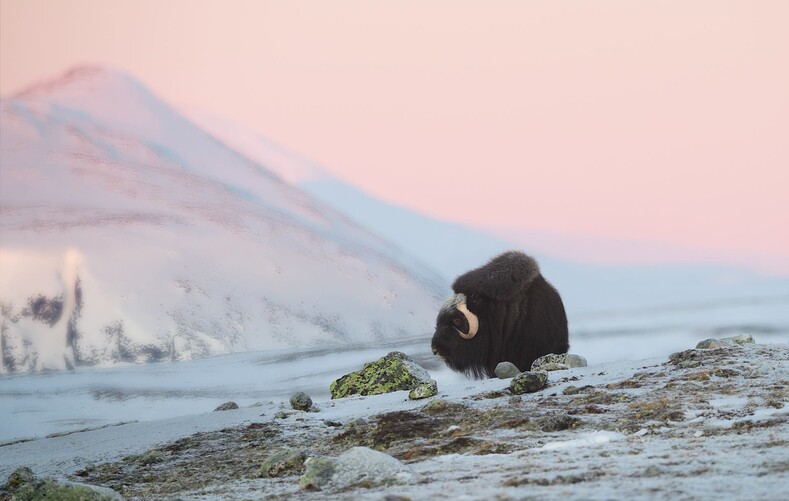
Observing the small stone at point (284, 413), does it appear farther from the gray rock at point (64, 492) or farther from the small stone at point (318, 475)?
the small stone at point (318, 475)

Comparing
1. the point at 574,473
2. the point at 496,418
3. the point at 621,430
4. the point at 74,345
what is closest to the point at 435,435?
the point at 496,418

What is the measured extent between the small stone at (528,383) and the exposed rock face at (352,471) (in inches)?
80.1

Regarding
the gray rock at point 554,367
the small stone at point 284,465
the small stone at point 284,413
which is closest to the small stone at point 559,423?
the small stone at point 284,465

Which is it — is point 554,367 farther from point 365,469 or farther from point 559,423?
point 365,469

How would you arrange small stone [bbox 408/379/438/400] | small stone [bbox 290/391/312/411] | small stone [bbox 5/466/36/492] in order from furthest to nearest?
small stone [bbox 290/391/312/411] → small stone [bbox 408/379/438/400] → small stone [bbox 5/466/36/492]

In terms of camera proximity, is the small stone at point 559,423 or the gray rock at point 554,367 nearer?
the small stone at point 559,423

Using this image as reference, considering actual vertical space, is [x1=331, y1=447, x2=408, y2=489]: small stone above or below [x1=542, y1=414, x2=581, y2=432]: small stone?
above

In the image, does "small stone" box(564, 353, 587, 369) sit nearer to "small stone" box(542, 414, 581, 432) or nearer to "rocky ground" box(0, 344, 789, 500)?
"rocky ground" box(0, 344, 789, 500)

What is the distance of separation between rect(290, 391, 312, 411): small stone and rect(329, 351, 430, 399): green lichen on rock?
32.7 inches

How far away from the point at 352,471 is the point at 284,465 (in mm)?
761

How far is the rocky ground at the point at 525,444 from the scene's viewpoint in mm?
2740

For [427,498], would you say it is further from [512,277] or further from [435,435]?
[512,277]

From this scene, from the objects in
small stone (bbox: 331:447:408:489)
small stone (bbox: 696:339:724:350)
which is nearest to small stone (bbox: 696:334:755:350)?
small stone (bbox: 696:339:724:350)

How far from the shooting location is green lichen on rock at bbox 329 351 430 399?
6.73 m
